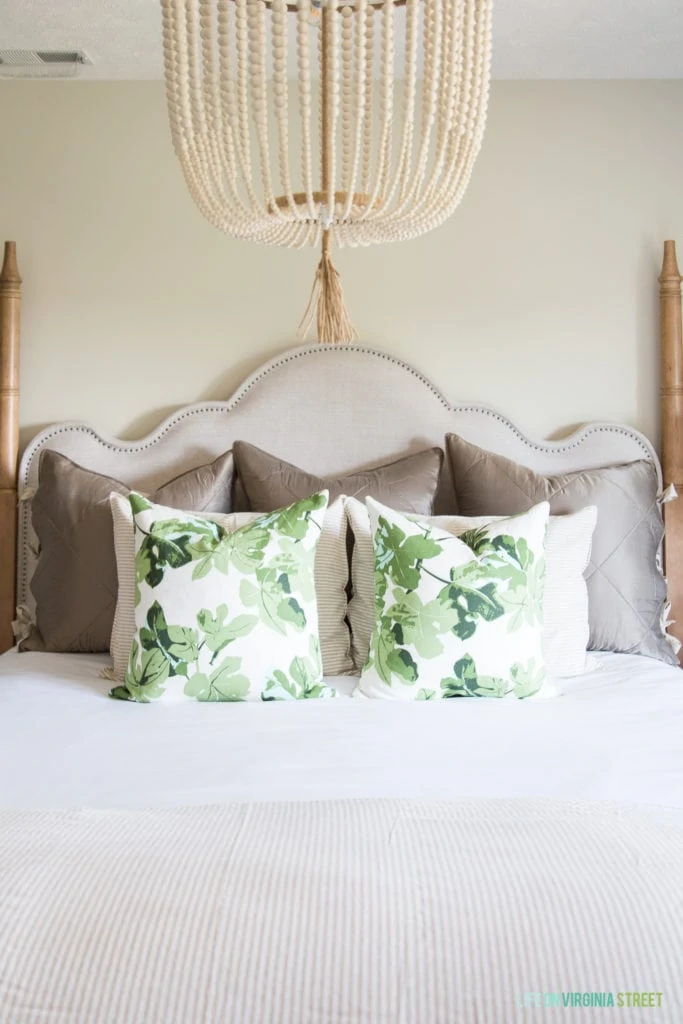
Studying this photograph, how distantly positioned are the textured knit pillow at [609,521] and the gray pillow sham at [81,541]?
731mm

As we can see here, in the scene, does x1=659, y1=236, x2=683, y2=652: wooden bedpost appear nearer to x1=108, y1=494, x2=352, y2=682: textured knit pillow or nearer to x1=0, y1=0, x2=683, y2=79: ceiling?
x1=0, y1=0, x2=683, y2=79: ceiling

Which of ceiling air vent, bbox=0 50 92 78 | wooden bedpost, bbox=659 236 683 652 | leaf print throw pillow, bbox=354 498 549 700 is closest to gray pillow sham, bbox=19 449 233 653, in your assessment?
leaf print throw pillow, bbox=354 498 549 700

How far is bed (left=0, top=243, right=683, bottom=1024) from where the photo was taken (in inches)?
33.5

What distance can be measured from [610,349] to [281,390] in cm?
105

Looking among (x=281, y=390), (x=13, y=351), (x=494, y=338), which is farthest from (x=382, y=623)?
(x=13, y=351)

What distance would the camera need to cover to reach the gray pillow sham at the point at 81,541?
8.05 ft

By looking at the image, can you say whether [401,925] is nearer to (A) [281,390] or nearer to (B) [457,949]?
(B) [457,949]

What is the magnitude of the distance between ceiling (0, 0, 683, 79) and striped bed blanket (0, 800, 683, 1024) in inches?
83.5

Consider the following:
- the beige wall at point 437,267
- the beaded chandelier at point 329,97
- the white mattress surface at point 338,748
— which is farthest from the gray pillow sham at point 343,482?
the beaded chandelier at point 329,97

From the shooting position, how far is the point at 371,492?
2.49 meters

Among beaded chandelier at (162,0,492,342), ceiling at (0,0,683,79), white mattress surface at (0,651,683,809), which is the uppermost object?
ceiling at (0,0,683,79)

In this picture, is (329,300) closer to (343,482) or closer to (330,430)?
(343,482)

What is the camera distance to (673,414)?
2744 mm

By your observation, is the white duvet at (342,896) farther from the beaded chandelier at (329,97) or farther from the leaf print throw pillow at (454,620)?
the beaded chandelier at (329,97)
